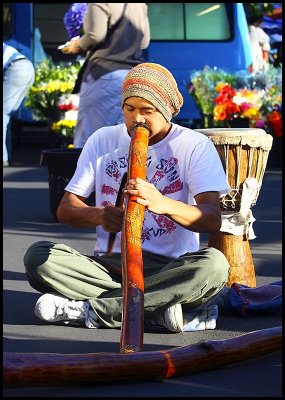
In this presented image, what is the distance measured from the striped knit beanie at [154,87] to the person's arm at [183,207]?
412 millimetres

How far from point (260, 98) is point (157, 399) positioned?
8874 millimetres

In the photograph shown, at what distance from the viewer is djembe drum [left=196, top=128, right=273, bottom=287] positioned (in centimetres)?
573

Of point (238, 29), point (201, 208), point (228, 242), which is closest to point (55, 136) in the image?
point (238, 29)

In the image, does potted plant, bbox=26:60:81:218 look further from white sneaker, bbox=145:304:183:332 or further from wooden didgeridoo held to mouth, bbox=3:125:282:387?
wooden didgeridoo held to mouth, bbox=3:125:282:387

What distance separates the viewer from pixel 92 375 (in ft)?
12.3

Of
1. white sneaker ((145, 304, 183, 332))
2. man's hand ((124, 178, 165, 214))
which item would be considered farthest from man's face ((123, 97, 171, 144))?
Answer: white sneaker ((145, 304, 183, 332))

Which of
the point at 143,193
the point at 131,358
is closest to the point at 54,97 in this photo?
the point at 143,193

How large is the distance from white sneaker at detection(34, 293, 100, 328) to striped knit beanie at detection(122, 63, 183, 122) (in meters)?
0.93

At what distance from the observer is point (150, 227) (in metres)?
4.95

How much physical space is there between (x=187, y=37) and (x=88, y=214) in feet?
35.2

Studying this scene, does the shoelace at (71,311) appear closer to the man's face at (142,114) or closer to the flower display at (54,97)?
the man's face at (142,114)

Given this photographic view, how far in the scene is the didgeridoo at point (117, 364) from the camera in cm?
367

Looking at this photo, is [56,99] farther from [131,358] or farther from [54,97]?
[131,358]

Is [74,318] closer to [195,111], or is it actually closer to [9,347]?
[9,347]
